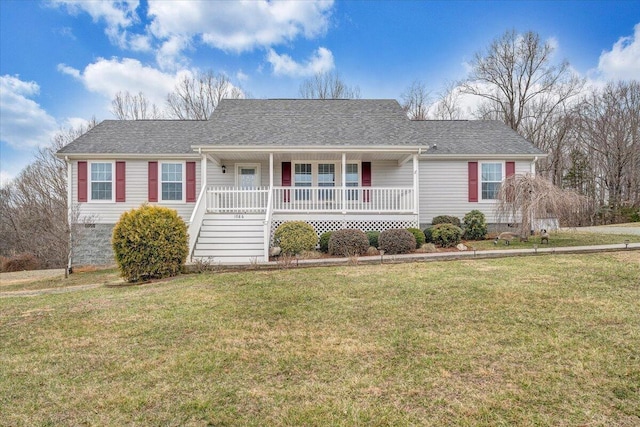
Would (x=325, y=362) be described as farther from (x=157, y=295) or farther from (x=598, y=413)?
(x=157, y=295)

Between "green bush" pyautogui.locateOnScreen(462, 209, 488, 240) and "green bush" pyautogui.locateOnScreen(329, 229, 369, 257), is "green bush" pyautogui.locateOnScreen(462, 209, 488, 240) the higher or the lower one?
the higher one

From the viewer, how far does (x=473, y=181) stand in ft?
45.2

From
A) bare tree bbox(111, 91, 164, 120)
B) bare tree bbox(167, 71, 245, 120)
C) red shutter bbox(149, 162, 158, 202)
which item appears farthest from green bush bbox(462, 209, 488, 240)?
bare tree bbox(111, 91, 164, 120)

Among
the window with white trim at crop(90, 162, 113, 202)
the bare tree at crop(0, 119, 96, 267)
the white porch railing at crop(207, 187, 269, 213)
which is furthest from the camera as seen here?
the bare tree at crop(0, 119, 96, 267)

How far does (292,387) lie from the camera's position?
2990 millimetres

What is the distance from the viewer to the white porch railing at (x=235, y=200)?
38.9 ft

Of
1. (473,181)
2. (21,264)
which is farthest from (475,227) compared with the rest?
(21,264)

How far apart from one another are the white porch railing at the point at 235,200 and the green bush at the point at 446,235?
19.1 ft

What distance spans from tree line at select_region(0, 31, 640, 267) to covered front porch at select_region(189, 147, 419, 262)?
1607 cm

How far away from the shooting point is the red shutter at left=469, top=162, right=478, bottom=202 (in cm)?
1377

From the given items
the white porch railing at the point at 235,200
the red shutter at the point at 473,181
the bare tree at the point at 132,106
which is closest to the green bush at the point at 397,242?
the white porch railing at the point at 235,200

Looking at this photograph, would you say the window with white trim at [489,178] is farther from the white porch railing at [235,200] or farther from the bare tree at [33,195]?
the bare tree at [33,195]

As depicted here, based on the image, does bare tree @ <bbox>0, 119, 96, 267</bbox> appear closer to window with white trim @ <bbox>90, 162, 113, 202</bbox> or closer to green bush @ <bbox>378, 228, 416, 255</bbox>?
window with white trim @ <bbox>90, 162, 113, 202</bbox>

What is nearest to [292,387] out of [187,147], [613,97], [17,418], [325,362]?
[325,362]
